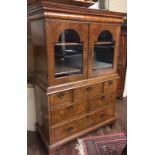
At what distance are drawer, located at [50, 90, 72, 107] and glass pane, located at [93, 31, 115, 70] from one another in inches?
16.7

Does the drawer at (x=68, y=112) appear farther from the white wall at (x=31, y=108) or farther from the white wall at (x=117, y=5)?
the white wall at (x=117, y=5)

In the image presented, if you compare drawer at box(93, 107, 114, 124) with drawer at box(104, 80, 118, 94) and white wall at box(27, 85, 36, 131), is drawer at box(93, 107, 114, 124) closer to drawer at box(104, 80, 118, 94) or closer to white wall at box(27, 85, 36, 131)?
drawer at box(104, 80, 118, 94)

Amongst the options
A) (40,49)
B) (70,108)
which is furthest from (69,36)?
(70,108)

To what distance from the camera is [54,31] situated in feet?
4.62

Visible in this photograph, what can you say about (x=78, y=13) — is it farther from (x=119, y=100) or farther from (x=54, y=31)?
(x=119, y=100)

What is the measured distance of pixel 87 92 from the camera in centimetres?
179

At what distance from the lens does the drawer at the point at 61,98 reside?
5.05ft

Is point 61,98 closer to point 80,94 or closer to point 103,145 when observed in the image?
point 80,94

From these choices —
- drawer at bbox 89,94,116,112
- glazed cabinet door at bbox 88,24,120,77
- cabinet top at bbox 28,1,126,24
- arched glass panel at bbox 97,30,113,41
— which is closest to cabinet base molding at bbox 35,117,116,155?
drawer at bbox 89,94,116,112

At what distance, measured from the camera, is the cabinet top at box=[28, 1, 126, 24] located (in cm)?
132

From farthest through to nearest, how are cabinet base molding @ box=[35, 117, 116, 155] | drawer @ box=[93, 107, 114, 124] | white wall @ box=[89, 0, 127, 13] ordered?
white wall @ box=[89, 0, 127, 13]
drawer @ box=[93, 107, 114, 124]
cabinet base molding @ box=[35, 117, 116, 155]

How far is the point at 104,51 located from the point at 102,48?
0.05 m
